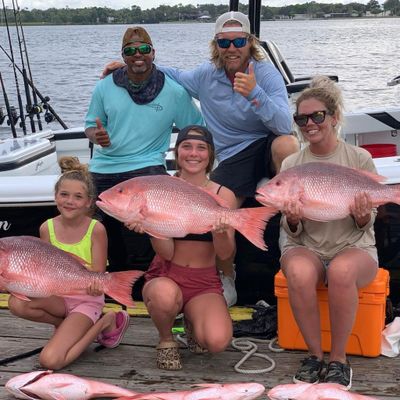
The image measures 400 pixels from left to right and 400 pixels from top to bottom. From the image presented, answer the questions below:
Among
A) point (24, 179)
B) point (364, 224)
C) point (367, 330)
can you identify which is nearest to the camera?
point (364, 224)

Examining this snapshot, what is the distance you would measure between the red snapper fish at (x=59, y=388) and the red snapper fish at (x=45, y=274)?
0.39 m

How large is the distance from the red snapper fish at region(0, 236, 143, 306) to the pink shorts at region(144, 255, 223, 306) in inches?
14.0

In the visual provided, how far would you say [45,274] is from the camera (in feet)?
11.4

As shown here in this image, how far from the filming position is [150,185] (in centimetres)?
335

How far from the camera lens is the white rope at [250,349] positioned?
3.76m

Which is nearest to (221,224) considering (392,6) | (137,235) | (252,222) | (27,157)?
(252,222)

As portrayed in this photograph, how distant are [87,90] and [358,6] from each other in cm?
1457

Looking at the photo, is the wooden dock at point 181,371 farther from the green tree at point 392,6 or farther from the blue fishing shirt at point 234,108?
the green tree at point 392,6

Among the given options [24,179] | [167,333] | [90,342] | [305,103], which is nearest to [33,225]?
[24,179]

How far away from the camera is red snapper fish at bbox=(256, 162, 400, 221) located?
3340 millimetres

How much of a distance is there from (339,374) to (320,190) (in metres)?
0.88

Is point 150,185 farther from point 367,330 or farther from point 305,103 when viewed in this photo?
point 367,330

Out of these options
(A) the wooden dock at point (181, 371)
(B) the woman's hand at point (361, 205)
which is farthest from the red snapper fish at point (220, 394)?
(B) the woman's hand at point (361, 205)

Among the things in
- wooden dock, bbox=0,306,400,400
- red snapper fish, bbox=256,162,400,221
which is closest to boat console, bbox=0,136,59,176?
wooden dock, bbox=0,306,400,400
